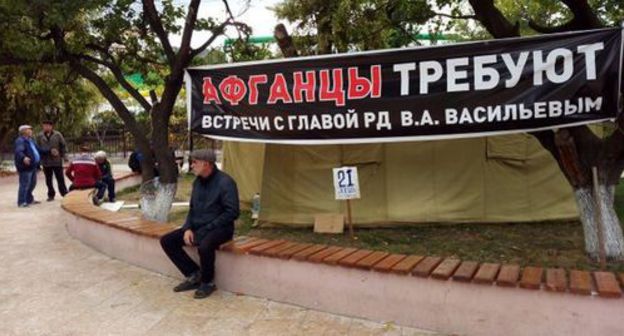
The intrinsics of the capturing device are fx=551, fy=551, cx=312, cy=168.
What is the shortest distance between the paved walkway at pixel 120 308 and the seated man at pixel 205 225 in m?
0.20

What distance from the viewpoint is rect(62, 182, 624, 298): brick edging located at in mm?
3855

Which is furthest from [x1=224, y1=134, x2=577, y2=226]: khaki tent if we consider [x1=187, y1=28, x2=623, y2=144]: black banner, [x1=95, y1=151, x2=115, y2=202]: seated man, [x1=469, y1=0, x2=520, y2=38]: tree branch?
[x1=95, y1=151, x2=115, y2=202]: seated man

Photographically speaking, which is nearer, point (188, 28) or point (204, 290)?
point (204, 290)

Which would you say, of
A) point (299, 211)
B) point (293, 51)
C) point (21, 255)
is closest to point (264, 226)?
point (299, 211)

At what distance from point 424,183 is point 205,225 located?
408 centimetres

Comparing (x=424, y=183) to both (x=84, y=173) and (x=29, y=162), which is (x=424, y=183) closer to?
(x=84, y=173)

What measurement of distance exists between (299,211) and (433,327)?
428 cm

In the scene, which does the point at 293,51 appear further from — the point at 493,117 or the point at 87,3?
the point at 493,117

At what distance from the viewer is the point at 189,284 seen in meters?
5.24

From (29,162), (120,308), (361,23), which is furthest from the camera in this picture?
(29,162)

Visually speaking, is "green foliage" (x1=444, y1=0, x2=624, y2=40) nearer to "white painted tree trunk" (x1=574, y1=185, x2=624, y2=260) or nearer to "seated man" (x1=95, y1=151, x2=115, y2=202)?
"white painted tree trunk" (x1=574, y1=185, x2=624, y2=260)

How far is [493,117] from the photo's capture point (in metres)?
5.34

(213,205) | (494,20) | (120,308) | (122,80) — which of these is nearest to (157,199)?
(122,80)

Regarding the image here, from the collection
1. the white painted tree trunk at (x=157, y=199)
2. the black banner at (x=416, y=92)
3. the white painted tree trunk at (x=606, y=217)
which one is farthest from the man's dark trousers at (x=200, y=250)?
the white painted tree trunk at (x=606, y=217)
